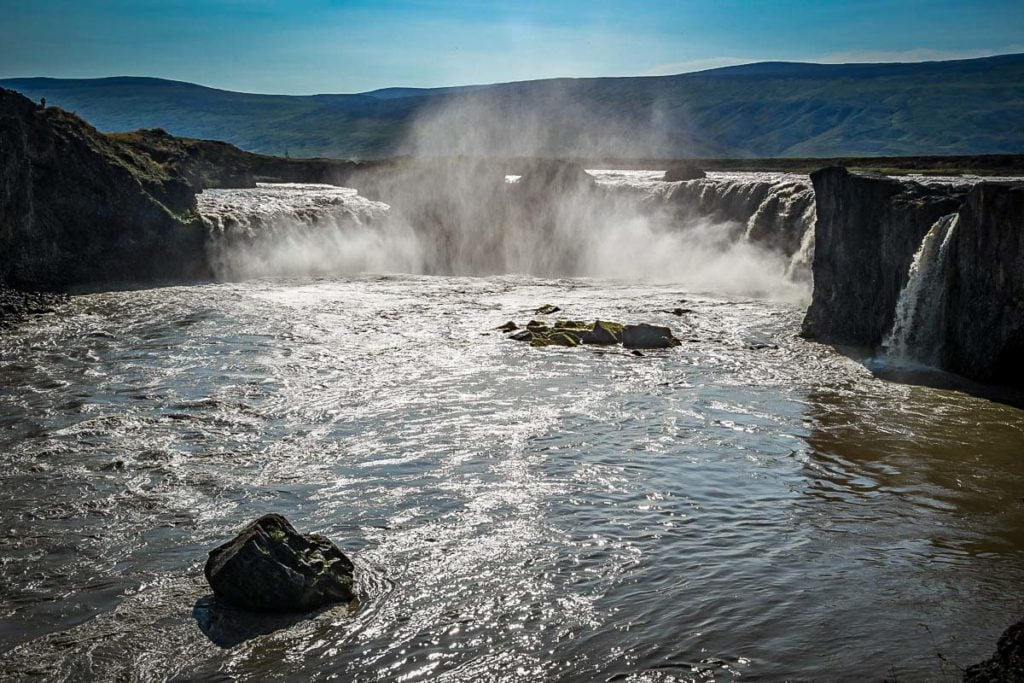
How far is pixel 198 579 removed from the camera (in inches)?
374

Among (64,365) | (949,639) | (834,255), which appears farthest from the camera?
(834,255)

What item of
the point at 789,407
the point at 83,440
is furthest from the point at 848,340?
the point at 83,440

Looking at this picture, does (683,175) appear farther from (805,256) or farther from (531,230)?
(805,256)

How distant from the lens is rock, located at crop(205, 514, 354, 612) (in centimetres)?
870

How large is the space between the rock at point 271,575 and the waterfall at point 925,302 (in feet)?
53.1

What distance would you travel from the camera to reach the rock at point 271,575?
8.70 m

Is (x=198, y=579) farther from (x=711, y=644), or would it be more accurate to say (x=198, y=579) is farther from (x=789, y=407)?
(x=789, y=407)

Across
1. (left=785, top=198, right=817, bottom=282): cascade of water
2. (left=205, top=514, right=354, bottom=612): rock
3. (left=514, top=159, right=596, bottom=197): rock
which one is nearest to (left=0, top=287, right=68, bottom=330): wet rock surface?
(left=205, top=514, right=354, bottom=612): rock

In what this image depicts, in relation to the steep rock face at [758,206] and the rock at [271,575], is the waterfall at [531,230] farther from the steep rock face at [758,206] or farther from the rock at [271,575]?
the rock at [271,575]

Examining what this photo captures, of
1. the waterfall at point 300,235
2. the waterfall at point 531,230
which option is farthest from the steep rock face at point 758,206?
the waterfall at point 300,235

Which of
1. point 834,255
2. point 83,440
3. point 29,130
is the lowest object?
point 83,440

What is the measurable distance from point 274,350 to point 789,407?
12.2m

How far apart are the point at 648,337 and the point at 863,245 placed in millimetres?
6421

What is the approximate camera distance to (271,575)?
8.70m
